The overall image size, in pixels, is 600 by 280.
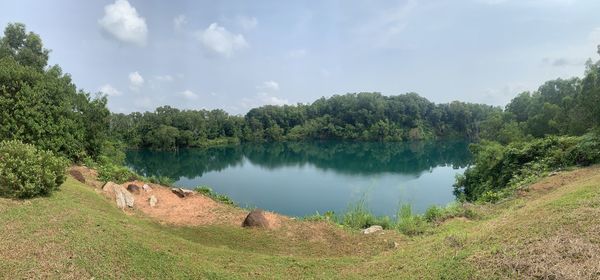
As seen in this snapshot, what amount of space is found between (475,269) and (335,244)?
13.1 ft

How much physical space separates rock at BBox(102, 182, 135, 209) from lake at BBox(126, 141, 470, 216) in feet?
33.2

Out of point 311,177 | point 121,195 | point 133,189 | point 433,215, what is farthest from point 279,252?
point 311,177

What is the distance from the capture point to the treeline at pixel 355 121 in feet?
287

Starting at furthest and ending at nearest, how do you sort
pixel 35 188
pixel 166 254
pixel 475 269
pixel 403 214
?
pixel 403 214 < pixel 35 188 < pixel 166 254 < pixel 475 269

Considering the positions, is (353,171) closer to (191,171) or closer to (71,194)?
(191,171)

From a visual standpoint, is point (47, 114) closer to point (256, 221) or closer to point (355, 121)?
point (256, 221)

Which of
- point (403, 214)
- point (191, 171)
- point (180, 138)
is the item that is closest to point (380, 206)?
point (403, 214)

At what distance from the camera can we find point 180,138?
71500mm

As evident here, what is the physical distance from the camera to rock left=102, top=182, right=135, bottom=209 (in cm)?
1166

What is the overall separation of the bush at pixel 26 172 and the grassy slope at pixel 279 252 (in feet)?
1.28

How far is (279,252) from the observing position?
28.3 feet

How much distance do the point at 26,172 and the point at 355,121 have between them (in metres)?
87.4

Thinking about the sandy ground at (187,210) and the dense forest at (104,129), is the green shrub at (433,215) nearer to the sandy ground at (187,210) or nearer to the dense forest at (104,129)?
the dense forest at (104,129)

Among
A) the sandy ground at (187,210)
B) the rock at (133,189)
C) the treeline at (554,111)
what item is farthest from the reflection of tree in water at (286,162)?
the sandy ground at (187,210)
